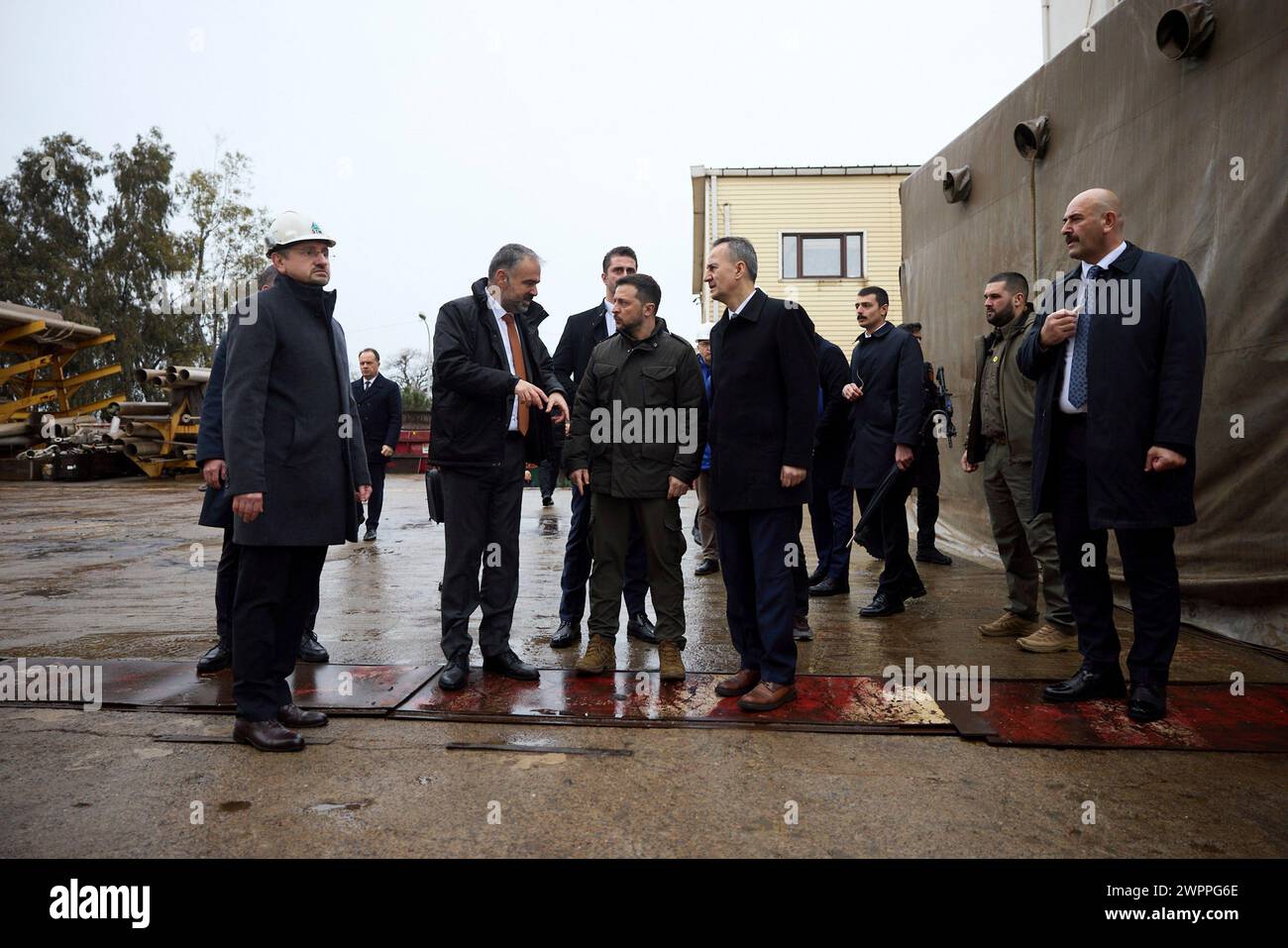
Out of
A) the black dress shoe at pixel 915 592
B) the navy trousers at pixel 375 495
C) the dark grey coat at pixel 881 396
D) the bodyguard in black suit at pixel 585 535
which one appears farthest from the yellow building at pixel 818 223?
the bodyguard in black suit at pixel 585 535

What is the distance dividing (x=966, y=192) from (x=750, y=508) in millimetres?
5466

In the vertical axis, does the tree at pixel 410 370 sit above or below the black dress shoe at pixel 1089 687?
above

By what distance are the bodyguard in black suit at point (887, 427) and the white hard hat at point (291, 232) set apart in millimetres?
3421

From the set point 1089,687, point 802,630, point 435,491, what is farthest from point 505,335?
point 1089,687

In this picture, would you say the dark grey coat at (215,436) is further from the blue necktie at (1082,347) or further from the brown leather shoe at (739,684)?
the blue necktie at (1082,347)

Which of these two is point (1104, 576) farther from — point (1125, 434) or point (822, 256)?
point (822, 256)

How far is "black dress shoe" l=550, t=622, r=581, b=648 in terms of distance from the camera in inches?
190

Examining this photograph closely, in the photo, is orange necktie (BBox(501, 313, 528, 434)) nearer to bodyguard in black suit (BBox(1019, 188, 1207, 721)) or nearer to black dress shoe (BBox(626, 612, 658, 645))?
black dress shoe (BBox(626, 612, 658, 645))

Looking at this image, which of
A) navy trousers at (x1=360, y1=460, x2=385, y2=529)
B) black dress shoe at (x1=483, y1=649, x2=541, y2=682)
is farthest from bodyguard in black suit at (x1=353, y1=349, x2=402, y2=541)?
black dress shoe at (x1=483, y1=649, x2=541, y2=682)

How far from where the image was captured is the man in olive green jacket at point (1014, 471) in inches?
191

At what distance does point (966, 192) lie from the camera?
797 cm

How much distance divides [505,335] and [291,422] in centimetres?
123
